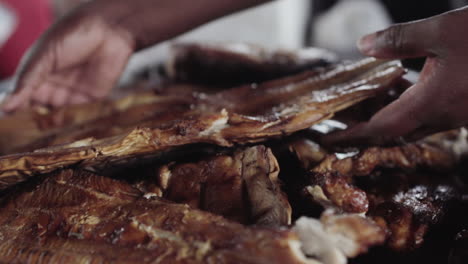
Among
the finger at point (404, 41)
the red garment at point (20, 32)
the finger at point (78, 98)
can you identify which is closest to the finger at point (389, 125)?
the finger at point (404, 41)

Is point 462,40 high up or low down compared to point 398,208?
up

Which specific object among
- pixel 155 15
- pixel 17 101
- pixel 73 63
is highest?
pixel 155 15

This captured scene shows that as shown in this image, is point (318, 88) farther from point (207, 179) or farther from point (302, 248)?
point (302, 248)

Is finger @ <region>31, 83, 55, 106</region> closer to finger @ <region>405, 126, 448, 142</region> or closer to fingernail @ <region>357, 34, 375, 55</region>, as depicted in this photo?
fingernail @ <region>357, 34, 375, 55</region>

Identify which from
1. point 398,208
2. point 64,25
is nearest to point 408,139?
point 398,208

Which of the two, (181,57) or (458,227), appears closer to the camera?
(458,227)

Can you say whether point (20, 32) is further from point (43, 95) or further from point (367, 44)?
point (367, 44)

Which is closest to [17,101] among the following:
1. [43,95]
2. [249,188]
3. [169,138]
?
[43,95]
